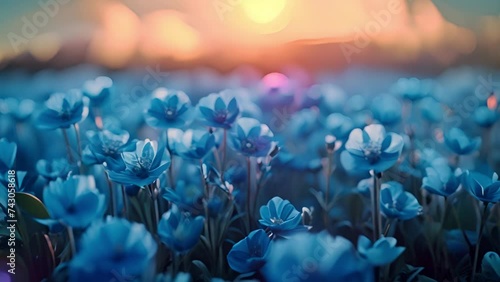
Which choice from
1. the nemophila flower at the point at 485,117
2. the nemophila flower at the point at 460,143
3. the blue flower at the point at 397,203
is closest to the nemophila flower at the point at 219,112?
the blue flower at the point at 397,203

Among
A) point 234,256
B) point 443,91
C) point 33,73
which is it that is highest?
point 33,73

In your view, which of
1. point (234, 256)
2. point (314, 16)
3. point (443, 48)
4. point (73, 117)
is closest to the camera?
point (234, 256)

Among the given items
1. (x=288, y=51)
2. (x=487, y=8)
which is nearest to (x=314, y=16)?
(x=288, y=51)

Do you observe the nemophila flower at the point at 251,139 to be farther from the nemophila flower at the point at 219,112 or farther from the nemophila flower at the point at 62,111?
the nemophila flower at the point at 62,111

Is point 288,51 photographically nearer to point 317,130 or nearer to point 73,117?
point 317,130

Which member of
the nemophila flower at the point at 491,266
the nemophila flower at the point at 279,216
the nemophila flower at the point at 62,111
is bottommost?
the nemophila flower at the point at 491,266

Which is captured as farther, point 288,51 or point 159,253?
point 288,51
